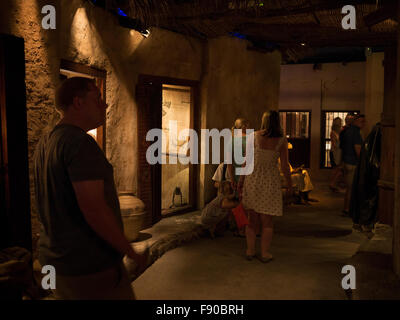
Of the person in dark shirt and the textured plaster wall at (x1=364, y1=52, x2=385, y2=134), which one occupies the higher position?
the textured plaster wall at (x1=364, y1=52, x2=385, y2=134)

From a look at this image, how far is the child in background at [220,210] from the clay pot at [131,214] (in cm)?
122

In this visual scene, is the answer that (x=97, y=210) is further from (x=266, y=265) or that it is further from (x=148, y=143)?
(x=148, y=143)

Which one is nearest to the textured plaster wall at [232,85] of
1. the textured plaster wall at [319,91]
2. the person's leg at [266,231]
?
the person's leg at [266,231]

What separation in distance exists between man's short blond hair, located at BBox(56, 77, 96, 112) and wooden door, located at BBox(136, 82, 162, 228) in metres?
4.67

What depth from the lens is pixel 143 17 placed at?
247 inches

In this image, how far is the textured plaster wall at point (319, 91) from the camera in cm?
1507

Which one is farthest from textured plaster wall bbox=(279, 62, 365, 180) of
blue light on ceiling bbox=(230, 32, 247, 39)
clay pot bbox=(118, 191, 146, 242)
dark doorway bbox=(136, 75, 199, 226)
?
clay pot bbox=(118, 191, 146, 242)

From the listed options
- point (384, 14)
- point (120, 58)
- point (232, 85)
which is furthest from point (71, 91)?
point (232, 85)

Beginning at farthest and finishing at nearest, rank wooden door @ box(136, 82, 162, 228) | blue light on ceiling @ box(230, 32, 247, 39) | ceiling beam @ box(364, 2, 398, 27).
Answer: blue light on ceiling @ box(230, 32, 247, 39) → wooden door @ box(136, 82, 162, 228) → ceiling beam @ box(364, 2, 398, 27)

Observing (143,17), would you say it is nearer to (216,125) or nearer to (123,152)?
(123,152)

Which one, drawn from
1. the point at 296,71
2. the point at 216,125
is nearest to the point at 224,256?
the point at 216,125

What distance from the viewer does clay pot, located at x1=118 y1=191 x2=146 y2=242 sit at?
580cm

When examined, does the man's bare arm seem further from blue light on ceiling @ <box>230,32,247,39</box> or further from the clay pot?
blue light on ceiling @ <box>230,32,247,39</box>

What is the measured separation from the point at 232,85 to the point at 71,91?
22.7 feet
